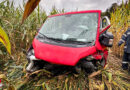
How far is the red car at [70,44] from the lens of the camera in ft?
4.58

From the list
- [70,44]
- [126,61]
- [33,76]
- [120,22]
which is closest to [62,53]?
[70,44]

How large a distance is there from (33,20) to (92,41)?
→ 2113 millimetres

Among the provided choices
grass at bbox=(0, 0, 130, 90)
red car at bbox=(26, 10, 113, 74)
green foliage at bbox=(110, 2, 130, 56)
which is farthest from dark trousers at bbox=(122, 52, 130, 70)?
red car at bbox=(26, 10, 113, 74)

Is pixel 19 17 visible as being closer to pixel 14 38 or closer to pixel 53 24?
pixel 14 38

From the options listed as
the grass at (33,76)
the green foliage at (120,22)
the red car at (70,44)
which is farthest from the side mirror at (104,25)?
the green foliage at (120,22)

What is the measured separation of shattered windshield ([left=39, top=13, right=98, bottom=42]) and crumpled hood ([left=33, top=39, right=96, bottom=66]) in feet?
0.85

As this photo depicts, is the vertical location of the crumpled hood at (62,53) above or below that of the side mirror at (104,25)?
below

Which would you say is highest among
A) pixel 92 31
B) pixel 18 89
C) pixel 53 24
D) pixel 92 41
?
pixel 53 24

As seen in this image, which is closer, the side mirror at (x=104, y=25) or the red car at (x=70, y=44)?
the red car at (x=70, y=44)

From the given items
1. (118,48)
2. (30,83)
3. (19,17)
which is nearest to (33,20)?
(19,17)

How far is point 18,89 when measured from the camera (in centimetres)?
148

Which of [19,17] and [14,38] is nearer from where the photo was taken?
[14,38]

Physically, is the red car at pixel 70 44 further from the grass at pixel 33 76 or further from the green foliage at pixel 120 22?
the green foliage at pixel 120 22

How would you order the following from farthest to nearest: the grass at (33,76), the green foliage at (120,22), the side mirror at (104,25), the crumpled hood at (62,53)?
1. the green foliage at (120,22)
2. the side mirror at (104,25)
3. the grass at (33,76)
4. the crumpled hood at (62,53)
